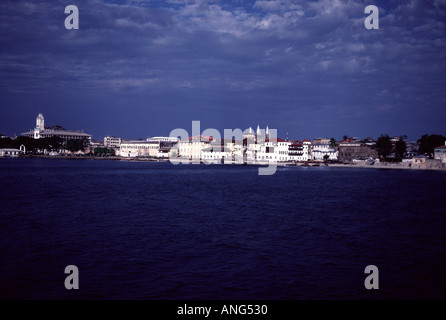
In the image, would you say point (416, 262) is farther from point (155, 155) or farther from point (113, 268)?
A: point (155, 155)

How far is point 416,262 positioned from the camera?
12.7 meters

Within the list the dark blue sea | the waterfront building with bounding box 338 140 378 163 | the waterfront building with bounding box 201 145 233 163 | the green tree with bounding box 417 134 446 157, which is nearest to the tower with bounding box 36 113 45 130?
the waterfront building with bounding box 201 145 233 163

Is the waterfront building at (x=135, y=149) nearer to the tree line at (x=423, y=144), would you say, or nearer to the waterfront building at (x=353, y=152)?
the waterfront building at (x=353, y=152)

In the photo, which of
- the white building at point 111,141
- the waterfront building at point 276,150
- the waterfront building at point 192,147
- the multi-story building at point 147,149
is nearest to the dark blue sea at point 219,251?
the waterfront building at point 276,150

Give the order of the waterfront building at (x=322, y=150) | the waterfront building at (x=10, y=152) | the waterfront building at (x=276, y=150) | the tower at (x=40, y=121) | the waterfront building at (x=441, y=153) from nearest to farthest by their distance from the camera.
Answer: the waterfront building at (x=441, y=153)
the waterfront building at (x=276, y=150)
the waterfront building at (x=322, y=150)
the waterfront building at (x=10, y=152)
the tower at (x=40, y=121)

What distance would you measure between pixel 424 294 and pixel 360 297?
1.66 metres

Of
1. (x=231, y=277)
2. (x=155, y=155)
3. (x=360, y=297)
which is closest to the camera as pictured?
(x=360, y=297)

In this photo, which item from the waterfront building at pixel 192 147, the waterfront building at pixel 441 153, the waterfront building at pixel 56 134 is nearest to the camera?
the waterfront building at pixel 441 153

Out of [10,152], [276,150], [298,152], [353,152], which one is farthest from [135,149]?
[353,152]

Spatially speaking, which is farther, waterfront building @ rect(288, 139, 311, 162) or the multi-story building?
the multi-story building

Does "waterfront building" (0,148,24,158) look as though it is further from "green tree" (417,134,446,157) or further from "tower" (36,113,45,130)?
"green tree" (417,134,446,157)

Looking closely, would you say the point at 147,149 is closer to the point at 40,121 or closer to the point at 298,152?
the point at 298,152
